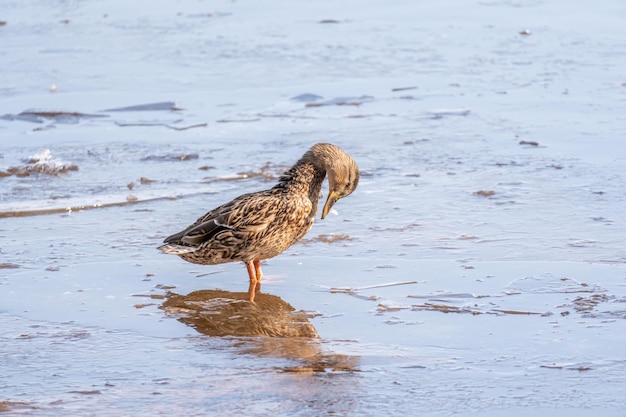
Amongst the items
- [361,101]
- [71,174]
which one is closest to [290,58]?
[361,101]

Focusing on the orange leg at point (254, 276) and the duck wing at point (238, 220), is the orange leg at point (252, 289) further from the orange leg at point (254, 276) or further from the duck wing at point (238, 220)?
the duck wing at point (238, 220)

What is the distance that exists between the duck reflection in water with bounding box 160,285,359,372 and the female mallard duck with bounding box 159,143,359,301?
0.69ft

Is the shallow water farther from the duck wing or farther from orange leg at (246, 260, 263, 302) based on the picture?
the duck wing

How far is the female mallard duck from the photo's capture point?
643 centimetres

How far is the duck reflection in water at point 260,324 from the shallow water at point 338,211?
0.03 m

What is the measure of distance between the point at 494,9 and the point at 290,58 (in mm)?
4369

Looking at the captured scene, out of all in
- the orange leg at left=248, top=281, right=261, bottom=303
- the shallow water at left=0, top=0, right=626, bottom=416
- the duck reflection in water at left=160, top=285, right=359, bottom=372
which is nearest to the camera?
the shallow water at left=0, top=0, right=626, bottom=416

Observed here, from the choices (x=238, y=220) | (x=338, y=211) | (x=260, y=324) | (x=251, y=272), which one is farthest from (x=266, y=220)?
(x=338, y=211)

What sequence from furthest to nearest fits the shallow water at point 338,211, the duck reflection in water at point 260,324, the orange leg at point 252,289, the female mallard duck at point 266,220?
1. the female mallard duck at point 266,220
2. the orange leg at point 252,289
3. the duck reflection in water at point 260,324
4. the shallow water at point 338,211

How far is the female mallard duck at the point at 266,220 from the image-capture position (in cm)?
643

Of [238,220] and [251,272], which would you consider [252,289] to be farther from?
[238,220]

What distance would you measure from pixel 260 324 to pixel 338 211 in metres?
2.37

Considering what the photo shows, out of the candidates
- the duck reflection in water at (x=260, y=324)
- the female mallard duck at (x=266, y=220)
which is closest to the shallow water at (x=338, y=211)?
the duck reflection in water at (x=260, y=324)

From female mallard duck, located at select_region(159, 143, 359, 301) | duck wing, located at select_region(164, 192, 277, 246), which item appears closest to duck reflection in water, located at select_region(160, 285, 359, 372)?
female mallard duck, located at select_region(159, 143, 359, 301)
